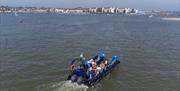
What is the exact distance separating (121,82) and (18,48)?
2072 cm

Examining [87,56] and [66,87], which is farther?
[87,56]

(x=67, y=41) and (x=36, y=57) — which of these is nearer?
(x=36, y=57)

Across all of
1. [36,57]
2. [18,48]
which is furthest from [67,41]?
[36,57]

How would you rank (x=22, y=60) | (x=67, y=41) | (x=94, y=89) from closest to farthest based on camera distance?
(x=94, y=89), (x=22, y=60), (x=67, y=41)

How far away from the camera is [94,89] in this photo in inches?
1050

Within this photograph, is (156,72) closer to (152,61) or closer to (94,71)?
(152,61)

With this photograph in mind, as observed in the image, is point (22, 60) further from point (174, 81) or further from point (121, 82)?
point (174, 81)

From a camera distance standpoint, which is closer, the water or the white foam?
the white foam

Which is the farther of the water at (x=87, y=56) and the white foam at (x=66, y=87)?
the water at (x=87, y=56)

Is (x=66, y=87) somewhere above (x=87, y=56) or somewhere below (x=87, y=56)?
above

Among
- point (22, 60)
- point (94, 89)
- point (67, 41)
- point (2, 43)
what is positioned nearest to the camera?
point (94, 89)

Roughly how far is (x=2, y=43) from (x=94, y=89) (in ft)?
88.0

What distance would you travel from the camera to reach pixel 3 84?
27.0 m

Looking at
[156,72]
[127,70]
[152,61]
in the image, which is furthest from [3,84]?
[152,61]
